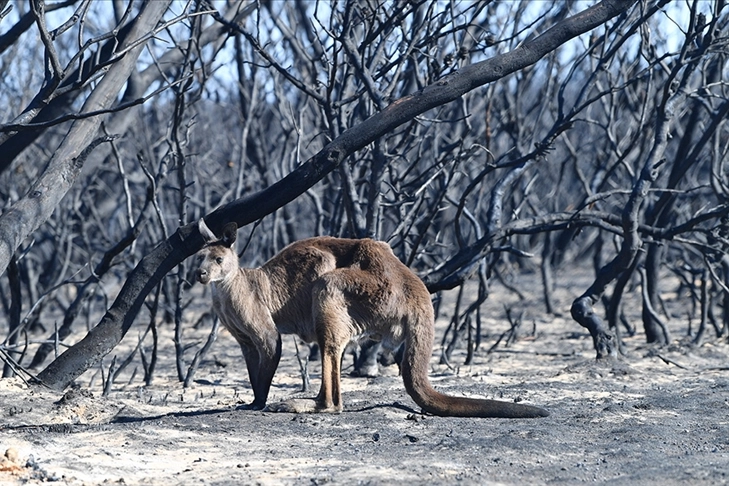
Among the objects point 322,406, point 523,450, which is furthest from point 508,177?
point 523,450

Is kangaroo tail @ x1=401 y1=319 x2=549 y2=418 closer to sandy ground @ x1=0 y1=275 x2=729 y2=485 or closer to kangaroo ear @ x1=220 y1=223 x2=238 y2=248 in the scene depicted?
sandy ground @ x1=0 y1=275 x2=729 y2=485

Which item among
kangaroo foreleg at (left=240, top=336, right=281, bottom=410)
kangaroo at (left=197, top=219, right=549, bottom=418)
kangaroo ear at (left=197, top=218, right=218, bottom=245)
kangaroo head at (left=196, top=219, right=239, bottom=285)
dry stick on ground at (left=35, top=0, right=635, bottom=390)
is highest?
dry stick on ground at (left=35, top=0, right=635, bottom=390)

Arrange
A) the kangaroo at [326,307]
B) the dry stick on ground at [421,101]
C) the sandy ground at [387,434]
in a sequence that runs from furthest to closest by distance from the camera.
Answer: the kangaroo at [326,307], the dry stick on ground at [421,101], the sandy ground at [387,434]

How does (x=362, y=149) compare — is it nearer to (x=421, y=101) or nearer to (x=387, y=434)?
(x=421, y=101)

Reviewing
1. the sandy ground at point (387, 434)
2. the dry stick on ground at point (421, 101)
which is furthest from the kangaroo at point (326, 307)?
the dry stick on ground at point (421, 101)

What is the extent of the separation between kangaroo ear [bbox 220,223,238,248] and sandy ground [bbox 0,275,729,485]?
1.14 m

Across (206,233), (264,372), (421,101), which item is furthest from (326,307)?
(421,101)

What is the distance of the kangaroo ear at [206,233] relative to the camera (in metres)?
6.36

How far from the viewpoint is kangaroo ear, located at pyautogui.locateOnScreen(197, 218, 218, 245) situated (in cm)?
636

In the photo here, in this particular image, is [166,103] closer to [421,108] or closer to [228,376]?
[228,376]

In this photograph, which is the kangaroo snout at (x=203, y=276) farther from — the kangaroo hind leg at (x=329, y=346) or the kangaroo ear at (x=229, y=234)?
the kangaroo hind leg at (x=329, y=346)

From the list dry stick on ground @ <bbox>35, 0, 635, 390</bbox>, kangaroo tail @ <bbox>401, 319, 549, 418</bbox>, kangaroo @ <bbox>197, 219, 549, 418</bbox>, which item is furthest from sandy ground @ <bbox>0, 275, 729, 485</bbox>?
dry stick on ground @ <bbox>35, 0, 635, 390</bbox>

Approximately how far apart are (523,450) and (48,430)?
9.04 ft

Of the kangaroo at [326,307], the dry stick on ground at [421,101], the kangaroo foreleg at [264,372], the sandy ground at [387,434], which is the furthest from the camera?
the kangaroo foreleg at [264,372]
